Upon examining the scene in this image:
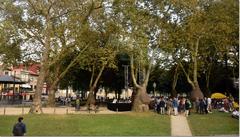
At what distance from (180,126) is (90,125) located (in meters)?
5.96

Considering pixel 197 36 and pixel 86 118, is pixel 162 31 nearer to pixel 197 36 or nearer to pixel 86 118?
pixel 197 36

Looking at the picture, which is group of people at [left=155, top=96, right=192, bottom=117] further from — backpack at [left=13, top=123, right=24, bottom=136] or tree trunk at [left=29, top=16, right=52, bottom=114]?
backpack at [left=13, top=123, right=24, bottom=136]

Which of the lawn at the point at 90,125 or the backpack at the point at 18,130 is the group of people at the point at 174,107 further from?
the backpack at the point at 18,130

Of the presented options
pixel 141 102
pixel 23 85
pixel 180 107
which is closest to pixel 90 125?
pixel 180 107

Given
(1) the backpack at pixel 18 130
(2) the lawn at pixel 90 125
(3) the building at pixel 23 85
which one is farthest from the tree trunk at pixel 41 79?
(1) the backpack at pixel 18 130

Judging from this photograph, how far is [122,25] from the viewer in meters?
43.5

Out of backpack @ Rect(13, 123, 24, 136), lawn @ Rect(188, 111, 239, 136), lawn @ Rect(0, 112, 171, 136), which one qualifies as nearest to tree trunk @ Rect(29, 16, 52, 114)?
lawn @ Rect(0, 112, 171, 136)

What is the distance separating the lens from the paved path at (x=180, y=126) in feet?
93.5

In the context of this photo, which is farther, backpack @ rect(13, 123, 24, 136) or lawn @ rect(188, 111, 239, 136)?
lawn @ rect(188, 111, 239, 136)

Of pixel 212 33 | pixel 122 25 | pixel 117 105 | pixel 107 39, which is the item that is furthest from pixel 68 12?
pixel 212 33

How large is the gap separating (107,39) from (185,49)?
34.6 feet

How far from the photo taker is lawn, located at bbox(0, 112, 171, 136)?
28828 mm

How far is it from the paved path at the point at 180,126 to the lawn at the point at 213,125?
375mm

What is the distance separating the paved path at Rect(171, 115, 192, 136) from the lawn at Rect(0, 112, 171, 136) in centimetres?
36
